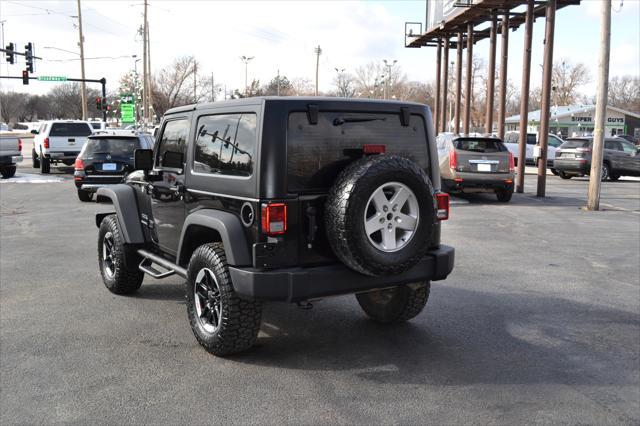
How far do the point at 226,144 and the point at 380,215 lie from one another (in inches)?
51.4

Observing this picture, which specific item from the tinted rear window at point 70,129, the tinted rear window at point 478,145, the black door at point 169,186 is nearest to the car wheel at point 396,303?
the black door at point 169,186

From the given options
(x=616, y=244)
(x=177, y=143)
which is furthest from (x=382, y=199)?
(x=616, y=244)

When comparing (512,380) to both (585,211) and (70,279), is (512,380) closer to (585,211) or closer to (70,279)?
(70,279)

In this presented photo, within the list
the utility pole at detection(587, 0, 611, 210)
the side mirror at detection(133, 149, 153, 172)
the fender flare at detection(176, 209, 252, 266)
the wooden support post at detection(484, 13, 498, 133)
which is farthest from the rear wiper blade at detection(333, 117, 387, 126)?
the wooden support post at detection(484, 13, 498, 133)

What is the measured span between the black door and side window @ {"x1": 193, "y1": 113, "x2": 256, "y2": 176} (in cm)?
34

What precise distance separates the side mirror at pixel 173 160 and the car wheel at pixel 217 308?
3.19 feet

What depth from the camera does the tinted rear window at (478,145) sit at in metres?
14.9

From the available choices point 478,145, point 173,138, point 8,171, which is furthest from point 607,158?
point 8,171

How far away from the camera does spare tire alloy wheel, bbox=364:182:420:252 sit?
4.33 metres

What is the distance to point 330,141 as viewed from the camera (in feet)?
14.8

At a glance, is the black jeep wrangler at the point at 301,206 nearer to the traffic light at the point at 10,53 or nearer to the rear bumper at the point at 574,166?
the rear bumper at the point at 574,166

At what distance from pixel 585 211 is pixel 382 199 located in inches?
443

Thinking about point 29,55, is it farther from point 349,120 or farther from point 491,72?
point 349,120

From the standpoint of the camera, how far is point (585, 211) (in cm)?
1412
